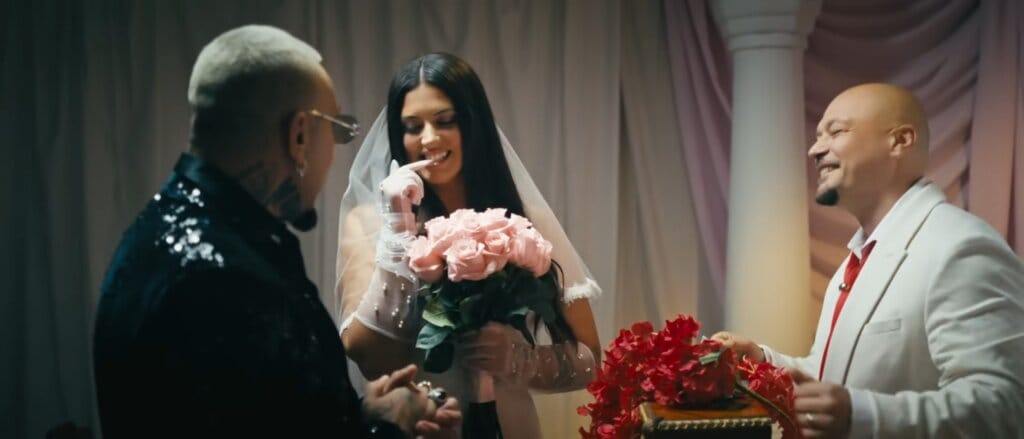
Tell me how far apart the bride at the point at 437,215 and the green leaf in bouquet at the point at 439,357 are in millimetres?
62

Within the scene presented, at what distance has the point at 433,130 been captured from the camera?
11.1ft

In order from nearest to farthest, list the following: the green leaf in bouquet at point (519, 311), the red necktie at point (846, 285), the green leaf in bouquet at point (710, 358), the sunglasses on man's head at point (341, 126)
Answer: the sunglasses on man's head at point (341, 126), the green leaf in bouquet at point (710, 358), the green leaf in bouquet at point (519, 311), the red necktie at point (846, 285)

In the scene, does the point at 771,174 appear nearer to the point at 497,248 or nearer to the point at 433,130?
the point at 433,130

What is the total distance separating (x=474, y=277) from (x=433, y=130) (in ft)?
2.01

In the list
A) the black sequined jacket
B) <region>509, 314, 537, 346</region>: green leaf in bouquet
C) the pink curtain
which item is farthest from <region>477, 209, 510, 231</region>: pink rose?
the pink curtain

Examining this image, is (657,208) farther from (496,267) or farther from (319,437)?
(319,437)

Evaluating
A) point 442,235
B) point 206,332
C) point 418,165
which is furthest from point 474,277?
Result: point 206,332

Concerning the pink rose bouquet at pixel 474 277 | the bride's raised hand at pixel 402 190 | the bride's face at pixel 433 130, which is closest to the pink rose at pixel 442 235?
the pink rose bouquet at pixel 474 277

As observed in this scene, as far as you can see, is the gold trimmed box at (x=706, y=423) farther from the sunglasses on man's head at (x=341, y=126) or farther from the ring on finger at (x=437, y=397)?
the sunglasses on man's head at (x=341, y=126)

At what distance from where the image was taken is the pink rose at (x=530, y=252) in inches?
119

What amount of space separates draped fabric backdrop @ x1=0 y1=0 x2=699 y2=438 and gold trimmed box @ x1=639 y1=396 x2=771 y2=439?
7.26 feet

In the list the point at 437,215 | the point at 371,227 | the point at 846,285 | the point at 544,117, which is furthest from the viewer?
the point at 544,117

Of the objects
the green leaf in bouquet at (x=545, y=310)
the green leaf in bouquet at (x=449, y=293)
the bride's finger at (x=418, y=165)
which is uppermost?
the bride's finger at (x=418, y=165)

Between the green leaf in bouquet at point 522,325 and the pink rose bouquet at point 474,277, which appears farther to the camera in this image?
the green leaf in bouquet at point 522,325
